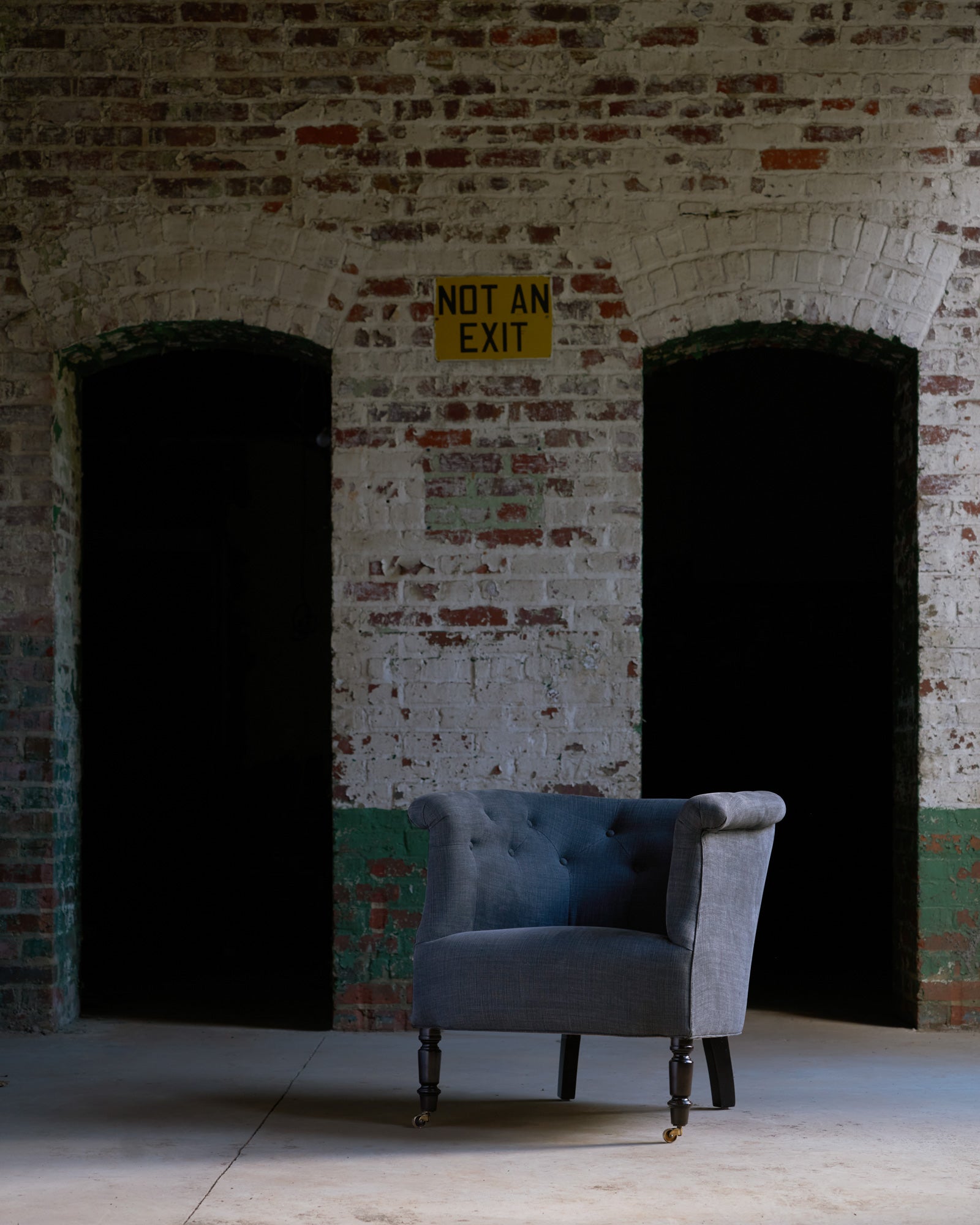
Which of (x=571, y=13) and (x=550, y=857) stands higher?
(x=571, y=13)

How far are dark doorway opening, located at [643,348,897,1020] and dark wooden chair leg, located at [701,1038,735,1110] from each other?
428cm

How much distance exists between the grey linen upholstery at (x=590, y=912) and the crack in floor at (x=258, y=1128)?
442 mm

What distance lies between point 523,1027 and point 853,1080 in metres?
1.18

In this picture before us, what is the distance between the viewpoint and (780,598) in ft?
27.0

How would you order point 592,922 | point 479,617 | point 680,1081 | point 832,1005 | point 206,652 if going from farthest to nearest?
point 206,652
point 832,1005
point 479,617
point 592,922
point 680,1081

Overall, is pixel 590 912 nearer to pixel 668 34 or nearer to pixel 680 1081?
pixel 680 1081

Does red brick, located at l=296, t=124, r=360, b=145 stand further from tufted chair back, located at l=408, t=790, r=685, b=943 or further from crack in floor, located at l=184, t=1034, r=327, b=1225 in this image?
crack in floor, located at l=184, t=1034, r=327, b=1225

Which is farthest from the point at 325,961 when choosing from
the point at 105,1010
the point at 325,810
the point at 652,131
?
the point at 652,131

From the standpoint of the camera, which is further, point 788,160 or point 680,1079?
point 788,160

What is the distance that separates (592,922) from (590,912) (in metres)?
0.03

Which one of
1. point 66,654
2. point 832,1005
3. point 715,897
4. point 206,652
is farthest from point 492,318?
point 206,652

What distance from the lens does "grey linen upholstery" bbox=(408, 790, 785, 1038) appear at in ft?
10.8

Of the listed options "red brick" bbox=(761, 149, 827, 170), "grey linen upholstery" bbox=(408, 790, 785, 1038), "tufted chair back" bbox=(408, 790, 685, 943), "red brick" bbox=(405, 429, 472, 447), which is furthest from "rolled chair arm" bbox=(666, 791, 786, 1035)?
"red brick" bbox=(761, 149, 827, 170)

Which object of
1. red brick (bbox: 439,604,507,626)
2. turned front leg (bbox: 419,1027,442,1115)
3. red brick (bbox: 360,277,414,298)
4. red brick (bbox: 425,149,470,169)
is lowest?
turned front leg (bbox: 419,1027,442,1115)
